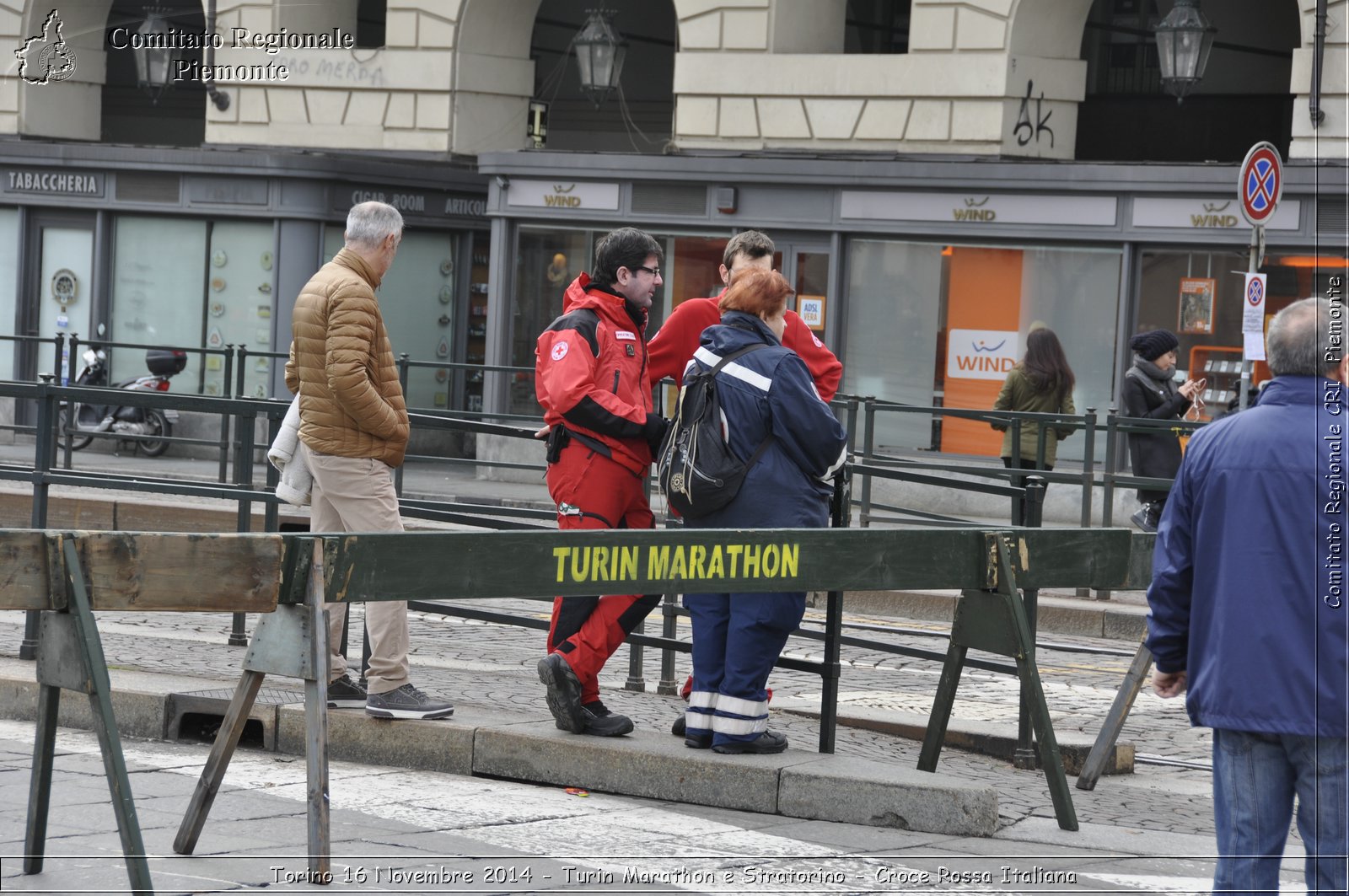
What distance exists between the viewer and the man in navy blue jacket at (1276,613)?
4383 millimetres

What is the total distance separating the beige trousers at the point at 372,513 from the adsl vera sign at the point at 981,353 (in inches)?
473

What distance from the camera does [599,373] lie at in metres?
6.74

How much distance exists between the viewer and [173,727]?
707 centimetres

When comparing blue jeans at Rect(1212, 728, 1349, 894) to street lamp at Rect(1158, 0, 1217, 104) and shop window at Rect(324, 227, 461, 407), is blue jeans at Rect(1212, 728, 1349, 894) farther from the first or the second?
shop window at Rect(324, 227, 461, 407)

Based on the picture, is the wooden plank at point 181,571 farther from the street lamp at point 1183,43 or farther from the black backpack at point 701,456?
the street lamp at point 1183,43

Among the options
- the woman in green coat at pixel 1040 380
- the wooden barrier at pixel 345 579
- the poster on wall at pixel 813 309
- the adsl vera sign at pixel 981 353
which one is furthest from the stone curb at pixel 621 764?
the poster on wall at pixel 813 309

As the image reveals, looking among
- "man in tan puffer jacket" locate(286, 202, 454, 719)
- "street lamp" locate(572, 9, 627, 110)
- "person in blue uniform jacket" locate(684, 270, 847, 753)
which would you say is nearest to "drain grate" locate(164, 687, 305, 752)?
"man in tan puffer jacket" locate(286, 202, 454, 719)

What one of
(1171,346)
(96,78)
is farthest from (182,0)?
(1171,346)

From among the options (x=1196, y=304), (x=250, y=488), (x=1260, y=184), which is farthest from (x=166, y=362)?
(x=250, y=488)

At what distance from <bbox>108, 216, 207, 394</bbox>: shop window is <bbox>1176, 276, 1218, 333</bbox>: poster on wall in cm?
1055

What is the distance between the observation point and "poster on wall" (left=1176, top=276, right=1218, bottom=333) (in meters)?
17.1

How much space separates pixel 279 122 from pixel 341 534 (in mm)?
17723

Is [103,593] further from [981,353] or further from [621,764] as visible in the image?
[981,353]

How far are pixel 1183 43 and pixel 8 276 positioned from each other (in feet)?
43.9
